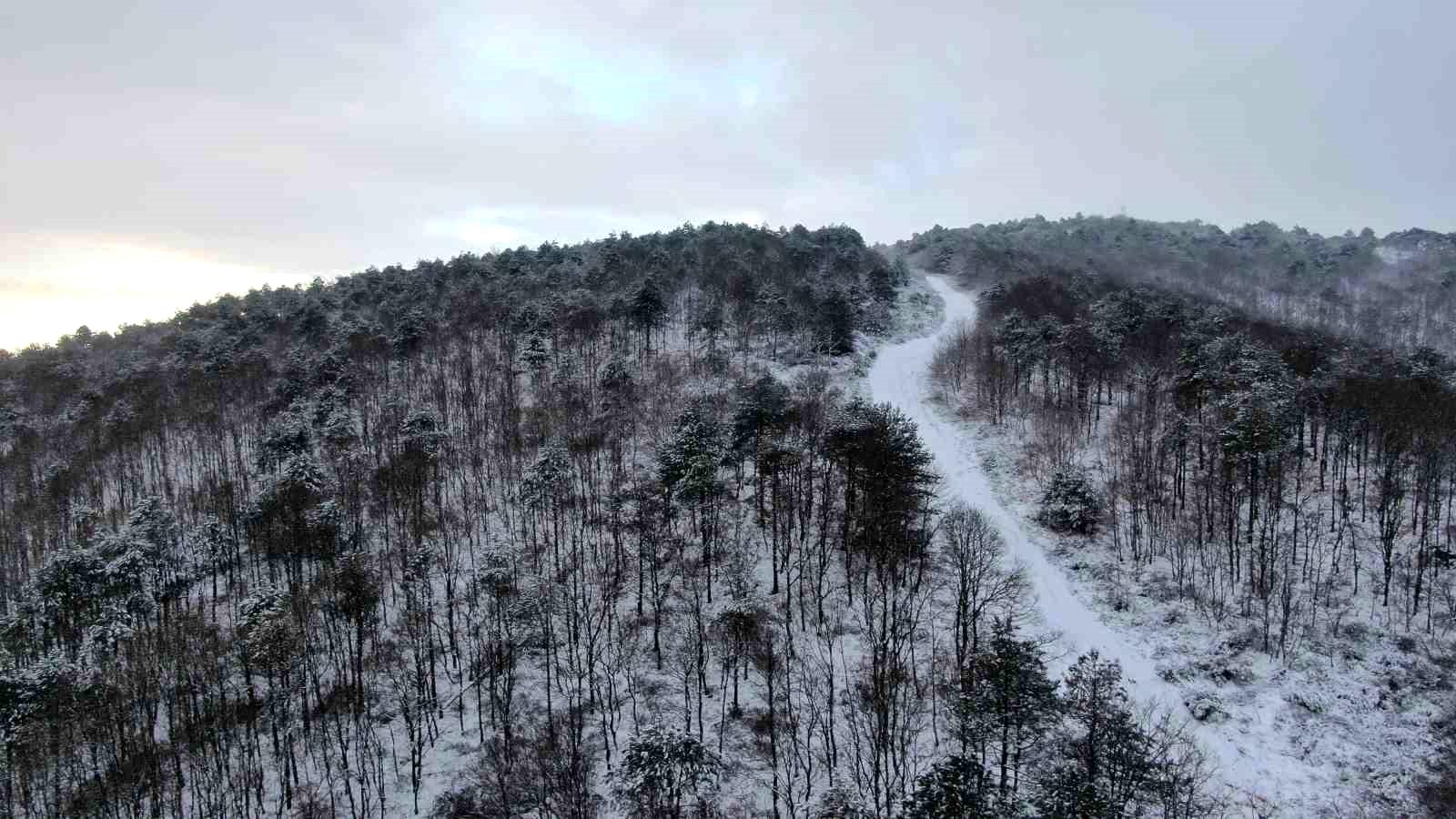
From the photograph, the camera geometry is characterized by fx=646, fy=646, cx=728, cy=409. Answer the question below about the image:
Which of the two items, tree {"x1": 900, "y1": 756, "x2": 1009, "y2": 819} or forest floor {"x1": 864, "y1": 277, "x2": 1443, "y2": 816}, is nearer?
tree {"x1": 900, "y1": 756, "x2": 1009, "y2": 819}

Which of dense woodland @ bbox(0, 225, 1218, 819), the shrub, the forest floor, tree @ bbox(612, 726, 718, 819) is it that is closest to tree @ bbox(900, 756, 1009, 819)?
dense woodland @ bbox(0, 225, 1218, 819)

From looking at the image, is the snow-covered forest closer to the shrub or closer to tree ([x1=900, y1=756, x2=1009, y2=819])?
tree ([x1=900, y1=756, x2=1009, y2=819])

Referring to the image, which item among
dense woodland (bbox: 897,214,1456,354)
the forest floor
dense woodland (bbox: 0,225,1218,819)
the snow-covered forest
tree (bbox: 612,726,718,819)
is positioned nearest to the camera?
the forest floor

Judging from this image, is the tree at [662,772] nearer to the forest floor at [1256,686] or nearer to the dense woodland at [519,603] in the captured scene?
the dense woodland at [519,603]

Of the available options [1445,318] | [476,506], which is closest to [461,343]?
[476,506]

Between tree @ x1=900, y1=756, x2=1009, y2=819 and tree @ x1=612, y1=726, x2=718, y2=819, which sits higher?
tree @ x1=900, y1=756, x2=1009, y2=819

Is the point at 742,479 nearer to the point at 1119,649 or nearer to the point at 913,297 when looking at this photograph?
the point at 1119,649
